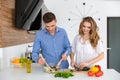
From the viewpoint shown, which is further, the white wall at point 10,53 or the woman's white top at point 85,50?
the white wall at point 10,53

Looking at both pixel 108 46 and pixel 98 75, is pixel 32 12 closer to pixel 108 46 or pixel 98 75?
pixel 98 75

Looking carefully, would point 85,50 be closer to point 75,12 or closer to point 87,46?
point 87,46

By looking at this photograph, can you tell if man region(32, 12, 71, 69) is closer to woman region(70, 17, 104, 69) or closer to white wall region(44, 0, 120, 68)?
woman region(70, 17, 104, 69)

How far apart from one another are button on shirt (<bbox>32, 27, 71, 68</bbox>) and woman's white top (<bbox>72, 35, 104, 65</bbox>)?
10cm

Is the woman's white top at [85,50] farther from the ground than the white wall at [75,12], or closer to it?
closer to it

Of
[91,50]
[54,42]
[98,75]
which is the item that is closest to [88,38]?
[91,50]

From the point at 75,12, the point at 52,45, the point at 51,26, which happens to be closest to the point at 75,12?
the point at 75,12

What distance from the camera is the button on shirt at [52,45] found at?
8.14 feet

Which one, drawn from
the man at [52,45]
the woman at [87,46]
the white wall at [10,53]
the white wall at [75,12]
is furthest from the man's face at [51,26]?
the white wall at [75,12]

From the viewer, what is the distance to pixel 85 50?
2.49 meters

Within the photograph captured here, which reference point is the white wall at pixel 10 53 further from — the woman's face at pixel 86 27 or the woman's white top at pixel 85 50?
the woman's face at pixel 86 27

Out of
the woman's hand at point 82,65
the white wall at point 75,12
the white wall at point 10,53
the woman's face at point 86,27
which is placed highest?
the white wall at point 75,12

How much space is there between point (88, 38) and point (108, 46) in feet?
14.0

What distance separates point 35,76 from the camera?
211cm
